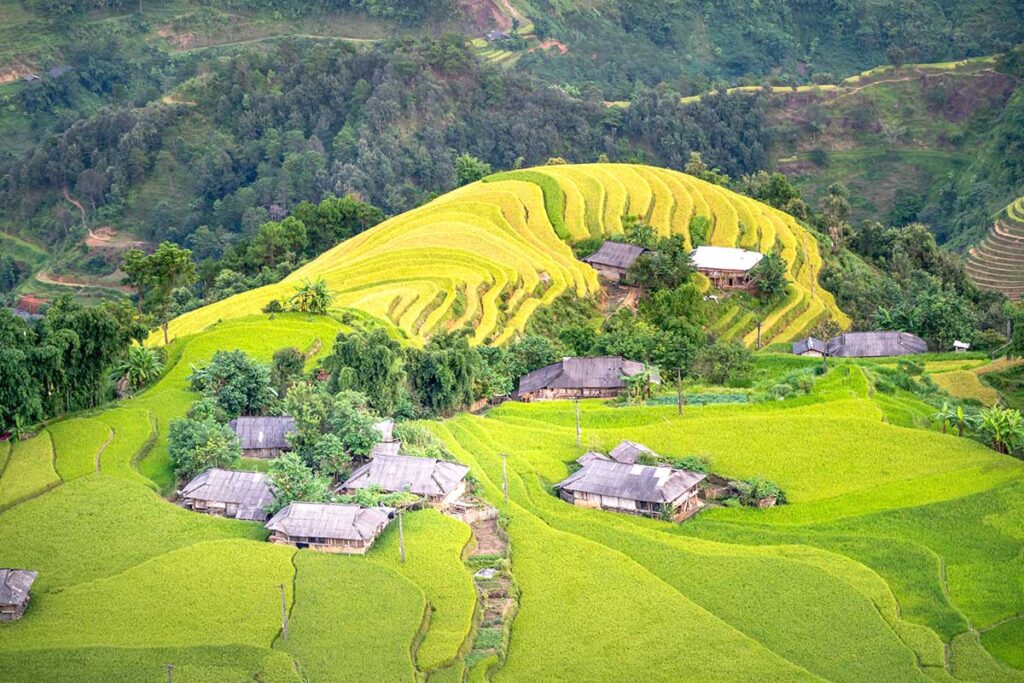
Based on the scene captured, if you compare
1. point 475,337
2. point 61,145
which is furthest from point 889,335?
point 61,145

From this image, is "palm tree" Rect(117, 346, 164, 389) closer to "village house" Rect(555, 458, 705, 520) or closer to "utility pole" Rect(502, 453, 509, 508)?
"utility pole" Rect(502, 453, 509, 508)

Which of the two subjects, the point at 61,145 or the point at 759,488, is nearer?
the point at 759,488

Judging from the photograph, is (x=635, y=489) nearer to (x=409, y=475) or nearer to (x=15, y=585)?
(x=409, y=475)

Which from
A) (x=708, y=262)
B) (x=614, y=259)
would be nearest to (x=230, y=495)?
(x=614, y=259)

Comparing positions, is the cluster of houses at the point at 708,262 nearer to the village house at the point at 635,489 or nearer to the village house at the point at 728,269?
the village house at the point at 728,269

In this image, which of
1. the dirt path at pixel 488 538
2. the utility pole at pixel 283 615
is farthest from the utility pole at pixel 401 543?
the utility pole at pixel 283 615

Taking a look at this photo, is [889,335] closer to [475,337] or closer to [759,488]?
[475,337]
